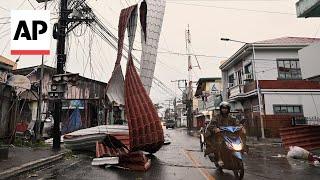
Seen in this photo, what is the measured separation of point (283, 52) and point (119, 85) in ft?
78.3

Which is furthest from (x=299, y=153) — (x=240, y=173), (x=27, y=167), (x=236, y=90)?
(x=236, y=90)

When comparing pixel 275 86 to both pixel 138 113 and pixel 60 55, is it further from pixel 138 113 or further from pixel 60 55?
pixel 138 113

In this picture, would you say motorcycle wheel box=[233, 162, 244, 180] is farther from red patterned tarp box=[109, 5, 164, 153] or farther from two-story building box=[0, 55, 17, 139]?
two-story building box=[0, 55, 17, 139]

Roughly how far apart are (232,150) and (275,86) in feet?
78.4

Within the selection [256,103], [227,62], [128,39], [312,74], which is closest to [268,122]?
[256,103]

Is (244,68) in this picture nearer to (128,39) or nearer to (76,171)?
(128,39)

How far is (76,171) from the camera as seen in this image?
9.95 metres

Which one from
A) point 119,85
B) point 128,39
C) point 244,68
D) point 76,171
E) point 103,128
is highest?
point 244,68

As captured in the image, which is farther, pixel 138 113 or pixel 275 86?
pixel 275 86

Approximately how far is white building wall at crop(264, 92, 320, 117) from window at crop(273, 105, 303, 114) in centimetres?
27

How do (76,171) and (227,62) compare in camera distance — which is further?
(227,62)

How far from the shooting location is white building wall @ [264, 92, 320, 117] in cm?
3036

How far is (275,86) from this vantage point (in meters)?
30.8

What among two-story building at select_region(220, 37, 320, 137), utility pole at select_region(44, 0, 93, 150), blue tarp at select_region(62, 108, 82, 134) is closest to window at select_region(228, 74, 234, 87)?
two-story building at select_region(220, 37, 320, 137)
